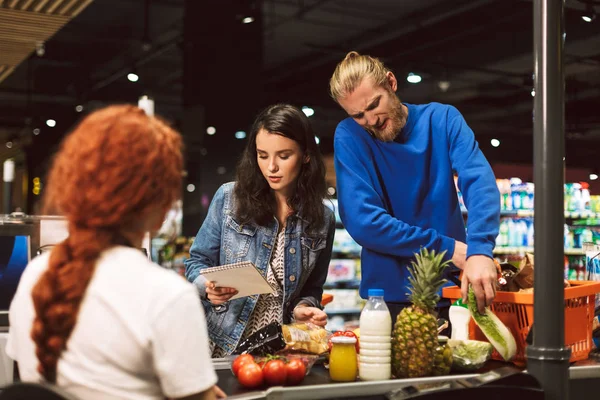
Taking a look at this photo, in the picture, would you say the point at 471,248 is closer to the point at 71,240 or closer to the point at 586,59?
the point at 71,240

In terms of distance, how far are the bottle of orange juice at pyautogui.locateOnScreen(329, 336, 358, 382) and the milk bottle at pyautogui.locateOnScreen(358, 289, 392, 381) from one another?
0.13 feet

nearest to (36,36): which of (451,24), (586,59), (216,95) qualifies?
(216,95)

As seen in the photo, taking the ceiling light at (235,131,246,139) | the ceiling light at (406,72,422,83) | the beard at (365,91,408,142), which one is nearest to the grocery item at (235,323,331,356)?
the beard at (365,91,408,142)

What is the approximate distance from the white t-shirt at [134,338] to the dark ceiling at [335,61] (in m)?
8.34

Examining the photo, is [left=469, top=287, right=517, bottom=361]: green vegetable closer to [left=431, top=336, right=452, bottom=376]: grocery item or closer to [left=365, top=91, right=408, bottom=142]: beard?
[left=431, top=336, right=452, bottom=376]: grocery item

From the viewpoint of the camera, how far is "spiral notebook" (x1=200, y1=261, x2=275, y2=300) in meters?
2.14

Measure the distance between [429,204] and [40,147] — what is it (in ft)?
38.6

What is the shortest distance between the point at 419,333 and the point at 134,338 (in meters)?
1.03

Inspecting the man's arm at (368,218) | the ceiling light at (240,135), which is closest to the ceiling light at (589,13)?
the ceiling light at (240,135)

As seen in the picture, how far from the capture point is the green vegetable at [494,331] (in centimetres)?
229

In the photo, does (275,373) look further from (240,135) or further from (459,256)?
(240,135)

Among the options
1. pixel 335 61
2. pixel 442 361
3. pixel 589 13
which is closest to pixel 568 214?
pixel 589 13

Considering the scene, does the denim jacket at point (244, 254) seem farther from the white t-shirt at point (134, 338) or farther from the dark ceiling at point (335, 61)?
the dark ceiling at point (335, 61)

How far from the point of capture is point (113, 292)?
1.28 meters
